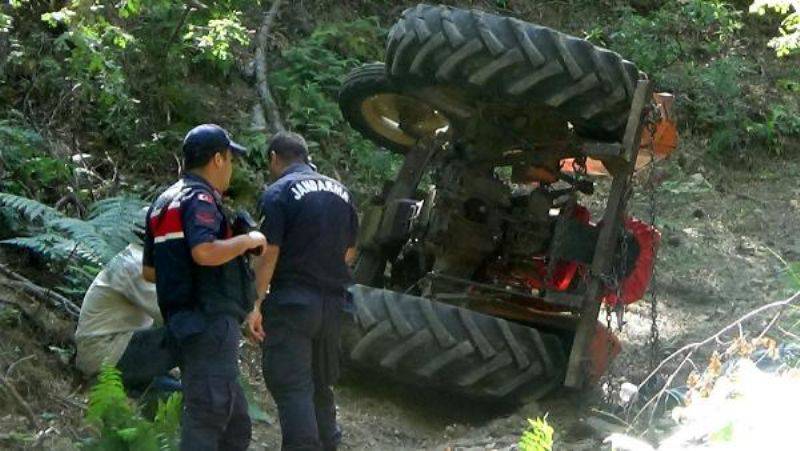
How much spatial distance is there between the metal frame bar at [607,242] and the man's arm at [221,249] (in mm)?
2461

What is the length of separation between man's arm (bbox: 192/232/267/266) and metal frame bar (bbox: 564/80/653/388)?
2.46m

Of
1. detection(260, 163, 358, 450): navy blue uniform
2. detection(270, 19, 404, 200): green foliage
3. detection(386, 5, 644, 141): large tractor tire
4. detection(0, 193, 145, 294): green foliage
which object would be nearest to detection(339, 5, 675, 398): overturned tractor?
detection(386, 5, 644, 141): large tractor tire

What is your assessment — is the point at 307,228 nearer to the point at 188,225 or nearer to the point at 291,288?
the point at 291,288

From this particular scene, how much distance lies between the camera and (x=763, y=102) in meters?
12.9

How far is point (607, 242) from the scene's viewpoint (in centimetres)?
650

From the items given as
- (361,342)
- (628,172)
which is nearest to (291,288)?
(361,342)

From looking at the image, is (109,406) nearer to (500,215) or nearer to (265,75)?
(500,215)

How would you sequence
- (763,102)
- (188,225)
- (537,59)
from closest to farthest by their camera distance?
(188,225)
(537,59)
(763,102)

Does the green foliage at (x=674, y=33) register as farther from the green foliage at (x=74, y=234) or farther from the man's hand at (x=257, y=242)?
the man's hand at (x=257, y=242)

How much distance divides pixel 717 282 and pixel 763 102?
4.24 metres

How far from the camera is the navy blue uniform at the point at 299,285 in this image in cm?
504

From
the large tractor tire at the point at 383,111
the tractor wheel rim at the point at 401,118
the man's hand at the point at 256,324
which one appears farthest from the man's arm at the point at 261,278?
the tractor wheel rim at the point at 401,118

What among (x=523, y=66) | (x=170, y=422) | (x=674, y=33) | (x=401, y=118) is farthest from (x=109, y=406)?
(x=674, y=33)

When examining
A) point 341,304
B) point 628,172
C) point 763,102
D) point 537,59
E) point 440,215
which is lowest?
point 341,304
